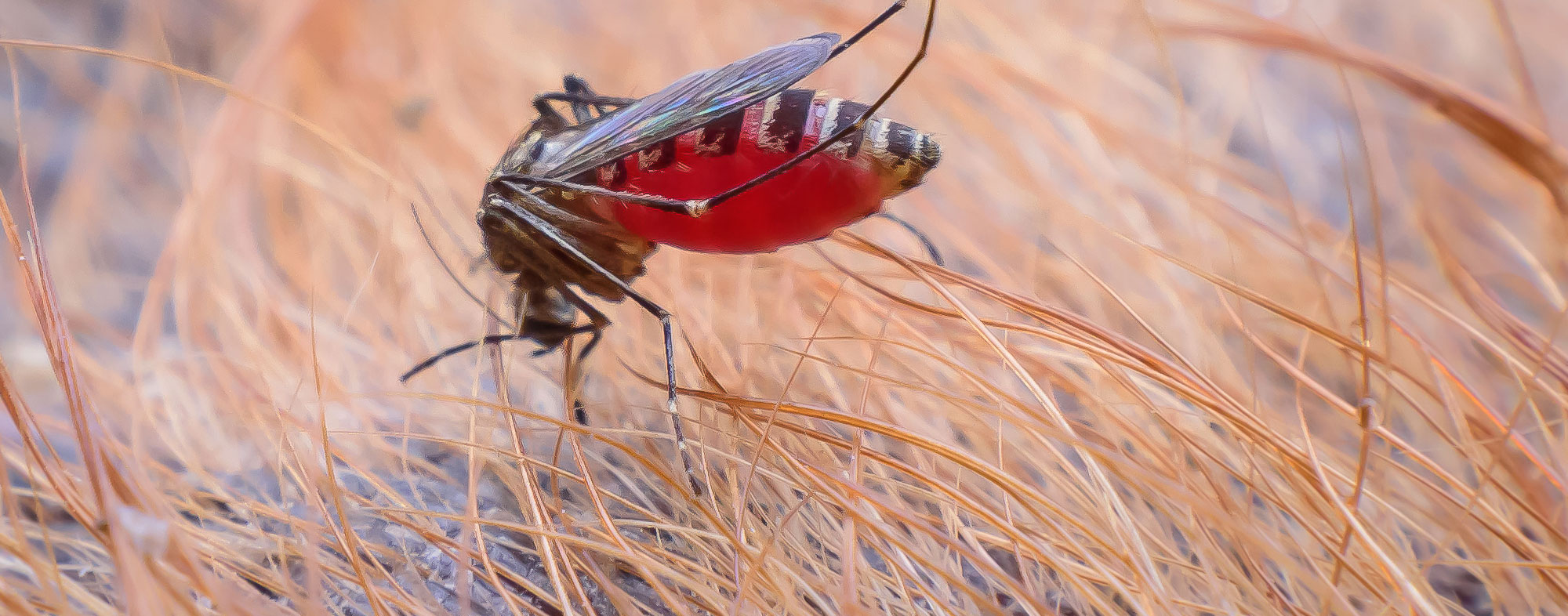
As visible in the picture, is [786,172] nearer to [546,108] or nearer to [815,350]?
[815,350]

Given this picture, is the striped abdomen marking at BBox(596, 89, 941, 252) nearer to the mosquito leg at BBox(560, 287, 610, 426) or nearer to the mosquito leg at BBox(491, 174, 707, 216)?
the mosquito leg at BBox(491, 174, 707, 216)

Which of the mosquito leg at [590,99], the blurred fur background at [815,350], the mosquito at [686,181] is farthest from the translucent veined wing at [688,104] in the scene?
the blurred fur background at [815,350]

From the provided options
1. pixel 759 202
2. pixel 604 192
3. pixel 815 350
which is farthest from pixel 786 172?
pixel 815 350

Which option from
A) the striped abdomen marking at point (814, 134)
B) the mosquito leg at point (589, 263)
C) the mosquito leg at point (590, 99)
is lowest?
the mosquito leg at point (589, 263)

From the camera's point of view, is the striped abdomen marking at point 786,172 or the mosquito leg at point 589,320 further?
the mosquito leg at point 589,320

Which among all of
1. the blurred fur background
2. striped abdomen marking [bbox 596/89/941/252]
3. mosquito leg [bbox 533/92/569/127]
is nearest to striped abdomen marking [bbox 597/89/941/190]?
striped abdomen marking [bbox 596/89/941/252]

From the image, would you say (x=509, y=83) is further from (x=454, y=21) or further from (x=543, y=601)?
(x=543, y=601)

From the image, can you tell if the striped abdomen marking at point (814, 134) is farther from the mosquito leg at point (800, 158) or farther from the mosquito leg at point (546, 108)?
the mosquito leg at point (546, 108)
